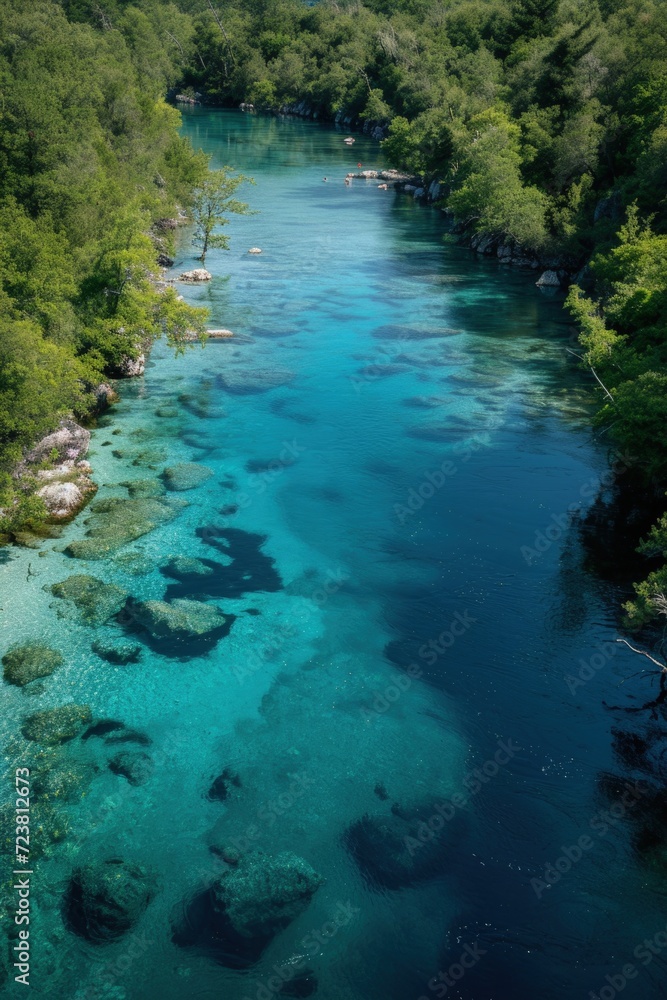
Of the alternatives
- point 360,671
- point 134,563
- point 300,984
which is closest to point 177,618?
point 134,563

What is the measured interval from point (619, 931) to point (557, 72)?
8565cm

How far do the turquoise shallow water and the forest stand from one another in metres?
4.30

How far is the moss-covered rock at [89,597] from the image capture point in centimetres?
2830

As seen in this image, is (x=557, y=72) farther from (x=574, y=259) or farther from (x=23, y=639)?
(x=23, y=639)

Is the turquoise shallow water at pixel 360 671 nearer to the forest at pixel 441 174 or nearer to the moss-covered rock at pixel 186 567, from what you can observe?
the moss-covered rock at pixel 186 567

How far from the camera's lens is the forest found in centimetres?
3462

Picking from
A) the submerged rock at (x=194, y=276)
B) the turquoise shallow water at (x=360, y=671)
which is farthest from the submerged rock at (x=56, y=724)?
the submerged rock at (x=194, y=276)

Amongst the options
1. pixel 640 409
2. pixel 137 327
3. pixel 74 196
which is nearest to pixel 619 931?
pixel 640 409

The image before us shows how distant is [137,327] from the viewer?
1729 inches

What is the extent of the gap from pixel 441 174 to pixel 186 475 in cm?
7582

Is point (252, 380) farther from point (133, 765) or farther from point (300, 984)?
point (300, 984)

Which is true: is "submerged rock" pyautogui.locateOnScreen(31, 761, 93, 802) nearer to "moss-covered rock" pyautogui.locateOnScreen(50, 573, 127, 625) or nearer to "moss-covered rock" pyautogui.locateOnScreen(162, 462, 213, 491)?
"moss-covered rock" pyautogui.locateOnScreen(50, 573, 127, 625)

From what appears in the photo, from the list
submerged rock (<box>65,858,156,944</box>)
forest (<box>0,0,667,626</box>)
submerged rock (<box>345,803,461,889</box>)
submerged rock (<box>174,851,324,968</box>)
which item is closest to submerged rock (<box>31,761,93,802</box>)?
submerged rock (<box>65,858,156,944</box>)

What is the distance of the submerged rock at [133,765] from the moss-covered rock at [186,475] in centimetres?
1572
